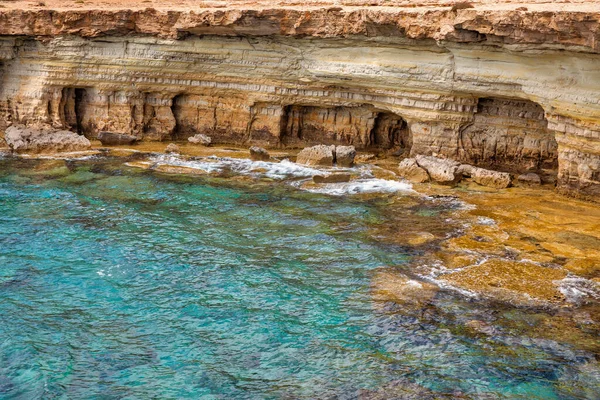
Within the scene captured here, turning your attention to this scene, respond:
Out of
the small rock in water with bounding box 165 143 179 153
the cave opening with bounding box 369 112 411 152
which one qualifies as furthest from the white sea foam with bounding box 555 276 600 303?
the small rock in water with bounding box 165 143 179 153

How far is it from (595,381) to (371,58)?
14.1 metres

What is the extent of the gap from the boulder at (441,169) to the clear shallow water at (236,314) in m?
1.91

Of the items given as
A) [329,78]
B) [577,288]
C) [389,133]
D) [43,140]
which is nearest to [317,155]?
[329,78]

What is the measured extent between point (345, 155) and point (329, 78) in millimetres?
2669

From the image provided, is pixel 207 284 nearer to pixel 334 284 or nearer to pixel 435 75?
pixel 334 284

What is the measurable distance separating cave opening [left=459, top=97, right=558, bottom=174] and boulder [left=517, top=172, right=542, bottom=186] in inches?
22.5

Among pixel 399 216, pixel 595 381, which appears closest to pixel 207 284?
pixel 399 216

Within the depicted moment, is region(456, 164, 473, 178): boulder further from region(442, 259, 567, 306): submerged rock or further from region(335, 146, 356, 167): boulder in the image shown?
region(442, 259, 567, 306): submerged rock

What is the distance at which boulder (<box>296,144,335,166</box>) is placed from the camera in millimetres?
24062

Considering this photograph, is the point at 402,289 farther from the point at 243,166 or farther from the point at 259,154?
the point at 259,154

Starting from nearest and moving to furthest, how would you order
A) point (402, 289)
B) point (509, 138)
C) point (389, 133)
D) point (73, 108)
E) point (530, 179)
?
point (402, 289) < point (530, 179) < point (509, 138) < point (389, 133) < point (73, 108)

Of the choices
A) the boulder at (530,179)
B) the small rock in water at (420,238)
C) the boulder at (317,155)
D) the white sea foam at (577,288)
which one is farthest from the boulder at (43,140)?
the white sea foam at (577,288)

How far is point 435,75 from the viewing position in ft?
Answer: 72.6

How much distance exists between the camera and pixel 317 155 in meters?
24.2
